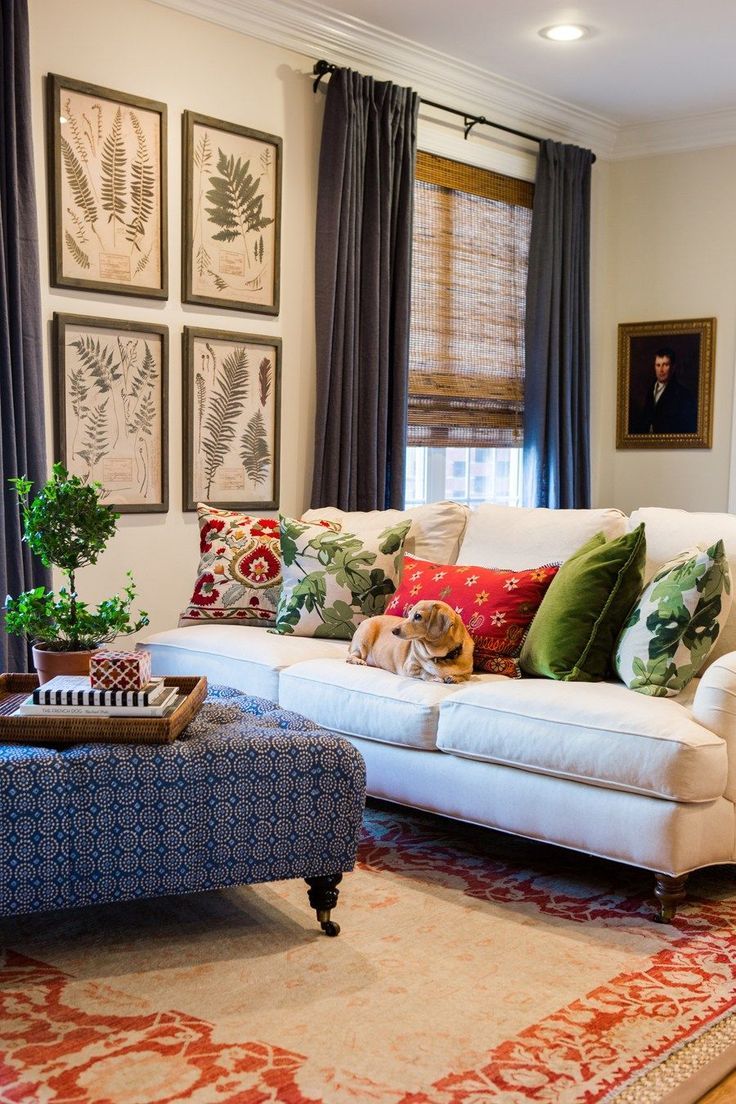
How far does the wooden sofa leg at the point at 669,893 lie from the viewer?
275 centimetres

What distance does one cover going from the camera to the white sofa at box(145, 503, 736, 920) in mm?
2742

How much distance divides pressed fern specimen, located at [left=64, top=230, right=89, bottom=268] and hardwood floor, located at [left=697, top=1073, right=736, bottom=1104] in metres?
3.26

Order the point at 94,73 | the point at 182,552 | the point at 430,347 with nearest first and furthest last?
Answer: 1. the point at 94,73
2. the point at 182,552
3. the point at 430,347

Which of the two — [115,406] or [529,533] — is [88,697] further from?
[115,406]

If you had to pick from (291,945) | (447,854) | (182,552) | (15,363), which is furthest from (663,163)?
(291,945)

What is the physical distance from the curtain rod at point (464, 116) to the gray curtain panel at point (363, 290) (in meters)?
0.06

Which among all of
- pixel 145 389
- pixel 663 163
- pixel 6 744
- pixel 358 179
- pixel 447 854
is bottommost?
pixel 447 854

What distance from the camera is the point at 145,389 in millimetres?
4414

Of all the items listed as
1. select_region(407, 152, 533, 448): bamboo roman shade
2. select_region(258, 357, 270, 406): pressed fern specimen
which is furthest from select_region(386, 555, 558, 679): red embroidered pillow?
select_region(407, 152, 533, 448): bamboo roman shade

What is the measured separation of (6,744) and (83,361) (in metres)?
2.03

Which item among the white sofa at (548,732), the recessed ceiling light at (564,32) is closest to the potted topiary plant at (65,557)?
the white sofa at (548,732)

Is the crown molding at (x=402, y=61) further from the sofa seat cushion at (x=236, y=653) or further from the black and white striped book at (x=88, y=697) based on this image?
the black and white striped book at (x=88, y=697)

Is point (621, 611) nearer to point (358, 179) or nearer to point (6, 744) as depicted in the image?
point (6, 744)

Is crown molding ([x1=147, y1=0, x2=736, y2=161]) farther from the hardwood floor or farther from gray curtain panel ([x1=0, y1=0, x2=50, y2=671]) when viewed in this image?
the hardwood floor
